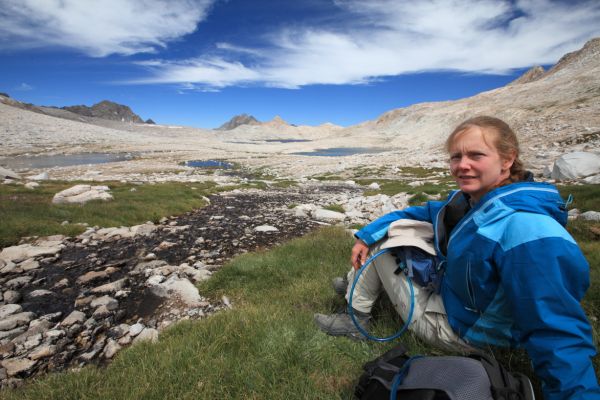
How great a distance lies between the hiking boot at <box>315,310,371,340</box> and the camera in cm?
369

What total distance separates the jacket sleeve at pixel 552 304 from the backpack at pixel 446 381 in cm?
24

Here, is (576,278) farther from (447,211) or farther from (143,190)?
(143,190)

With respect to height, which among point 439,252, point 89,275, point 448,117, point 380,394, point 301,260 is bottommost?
point 89,275

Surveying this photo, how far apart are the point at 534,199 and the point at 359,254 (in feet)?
6.42

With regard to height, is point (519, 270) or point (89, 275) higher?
point (519, 270)

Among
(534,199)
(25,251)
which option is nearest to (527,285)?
(534,199)

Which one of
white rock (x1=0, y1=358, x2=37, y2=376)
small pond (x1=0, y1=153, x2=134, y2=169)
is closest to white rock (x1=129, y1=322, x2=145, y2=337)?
white rock (x1=0, y1=358, x2=37, y2=376)

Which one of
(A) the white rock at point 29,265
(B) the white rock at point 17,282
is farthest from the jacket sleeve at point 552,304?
(A) the white rock at point 29,265

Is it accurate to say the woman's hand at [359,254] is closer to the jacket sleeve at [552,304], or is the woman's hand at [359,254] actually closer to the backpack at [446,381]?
A: the backpack at [446,381]

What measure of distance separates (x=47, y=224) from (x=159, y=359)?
34.5 ft

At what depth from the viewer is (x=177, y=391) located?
2885mm

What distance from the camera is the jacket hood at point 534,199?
2336mm

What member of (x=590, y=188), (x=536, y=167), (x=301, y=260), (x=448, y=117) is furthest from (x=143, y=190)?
(x=448, y=117)

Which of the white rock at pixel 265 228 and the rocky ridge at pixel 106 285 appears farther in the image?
the white rock at pixel 265 228
